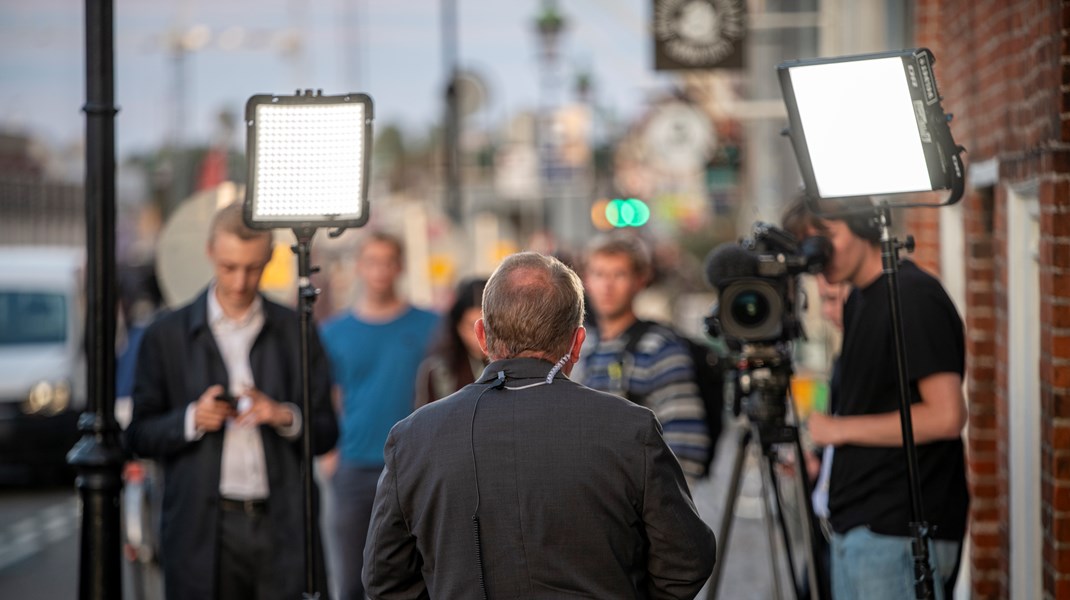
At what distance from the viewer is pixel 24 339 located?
13.7 metres

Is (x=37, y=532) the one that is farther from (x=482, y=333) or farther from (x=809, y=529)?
(x=482, y=333)

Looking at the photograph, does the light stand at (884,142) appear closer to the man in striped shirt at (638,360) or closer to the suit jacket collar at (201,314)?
the man in striped shirt at (638,360)

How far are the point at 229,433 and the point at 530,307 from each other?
6.79 ft

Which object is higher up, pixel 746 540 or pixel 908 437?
pixel 908 437

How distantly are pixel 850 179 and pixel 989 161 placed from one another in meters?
2.13

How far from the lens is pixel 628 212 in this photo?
61.5ft

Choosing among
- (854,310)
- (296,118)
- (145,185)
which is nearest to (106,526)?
(296,118)

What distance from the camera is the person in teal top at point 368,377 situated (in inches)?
261

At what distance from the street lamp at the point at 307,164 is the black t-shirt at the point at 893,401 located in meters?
1.60

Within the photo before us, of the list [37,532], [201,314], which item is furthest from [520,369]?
[37,532]

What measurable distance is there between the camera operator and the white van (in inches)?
392

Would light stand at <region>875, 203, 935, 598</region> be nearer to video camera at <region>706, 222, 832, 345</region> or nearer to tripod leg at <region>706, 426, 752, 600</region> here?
video camera at <region>706, 222, 832, 345</region>

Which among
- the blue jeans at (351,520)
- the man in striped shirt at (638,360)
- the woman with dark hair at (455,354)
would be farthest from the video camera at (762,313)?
the blue jeans at (351,520)

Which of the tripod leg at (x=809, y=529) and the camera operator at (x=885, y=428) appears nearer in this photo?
the camera operator at (x=885, y=428)
